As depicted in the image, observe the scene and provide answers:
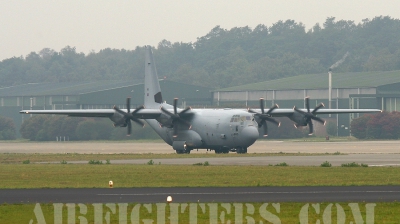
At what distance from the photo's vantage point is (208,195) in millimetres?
22500

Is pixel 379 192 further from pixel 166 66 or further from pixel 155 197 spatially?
pixel 166 66

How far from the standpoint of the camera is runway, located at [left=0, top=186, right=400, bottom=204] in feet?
69.3

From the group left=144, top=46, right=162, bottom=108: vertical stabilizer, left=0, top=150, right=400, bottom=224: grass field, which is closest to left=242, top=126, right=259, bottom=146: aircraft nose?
left=144, top=46, right=162, bottom=108: vertical stabilizer

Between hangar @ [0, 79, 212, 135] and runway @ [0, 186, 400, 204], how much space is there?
85.4m

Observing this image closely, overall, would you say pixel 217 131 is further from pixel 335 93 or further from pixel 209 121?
pixel 335 93

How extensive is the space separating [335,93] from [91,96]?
34234mm

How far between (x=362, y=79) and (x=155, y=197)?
288 ft

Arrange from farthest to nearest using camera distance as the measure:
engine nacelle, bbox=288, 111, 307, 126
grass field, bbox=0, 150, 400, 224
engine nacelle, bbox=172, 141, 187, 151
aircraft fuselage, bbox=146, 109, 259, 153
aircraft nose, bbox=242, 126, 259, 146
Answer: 1. engine nacelle, bbox=172, 141, 187, 151
2. engine nacelle, bbox=288, 111, 307, 126
3. aircraft fuselage, bbox=146, 109, 259, 153
4. aircraft nose, bbox=242, 126, 259, 146
5. grass field, bbox=0, 150, 400, 224

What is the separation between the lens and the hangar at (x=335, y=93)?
96562 mm

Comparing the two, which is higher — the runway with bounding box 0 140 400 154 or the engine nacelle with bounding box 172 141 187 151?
the engine nacelle with bounding box 172 141 187 151

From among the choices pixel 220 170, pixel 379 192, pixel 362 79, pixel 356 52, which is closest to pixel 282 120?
pixel 362 79

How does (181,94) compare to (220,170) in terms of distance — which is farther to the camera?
(181,94)

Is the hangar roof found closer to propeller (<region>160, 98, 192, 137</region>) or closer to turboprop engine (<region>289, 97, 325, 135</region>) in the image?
turboprop engine (<region>289, 97, 325, 135</region>)

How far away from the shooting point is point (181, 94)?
117 metres
